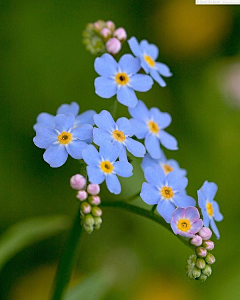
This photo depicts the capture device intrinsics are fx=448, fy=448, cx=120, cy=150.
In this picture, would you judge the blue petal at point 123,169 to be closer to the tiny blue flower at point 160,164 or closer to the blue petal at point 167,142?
the tiny blue flower at point 160,164

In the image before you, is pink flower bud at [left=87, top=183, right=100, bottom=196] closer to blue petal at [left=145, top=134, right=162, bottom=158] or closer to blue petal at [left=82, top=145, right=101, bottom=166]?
blue petal at [left=82, top=145, right=101, bottom=166]

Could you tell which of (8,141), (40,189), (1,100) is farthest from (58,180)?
(1,100)

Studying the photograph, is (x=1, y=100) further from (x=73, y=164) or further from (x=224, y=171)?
(x=224, y=171)

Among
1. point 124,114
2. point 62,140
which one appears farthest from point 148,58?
point 124,114

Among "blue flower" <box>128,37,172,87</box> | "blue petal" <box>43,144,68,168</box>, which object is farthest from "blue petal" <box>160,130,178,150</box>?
"blue petal" <box>43,144,68,168</box>

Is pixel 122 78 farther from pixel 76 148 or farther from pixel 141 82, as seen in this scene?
pixel 76 148

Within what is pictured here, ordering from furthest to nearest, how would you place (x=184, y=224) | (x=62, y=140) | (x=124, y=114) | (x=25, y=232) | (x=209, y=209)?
1. (x=124, y=114)
2. (x=25, y=232)
3. (x=209, y=209)
4. (x=62, y=140)
5. (x=184, y=224)

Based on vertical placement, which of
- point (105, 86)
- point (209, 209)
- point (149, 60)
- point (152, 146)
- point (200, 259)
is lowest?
point (200, 259)
